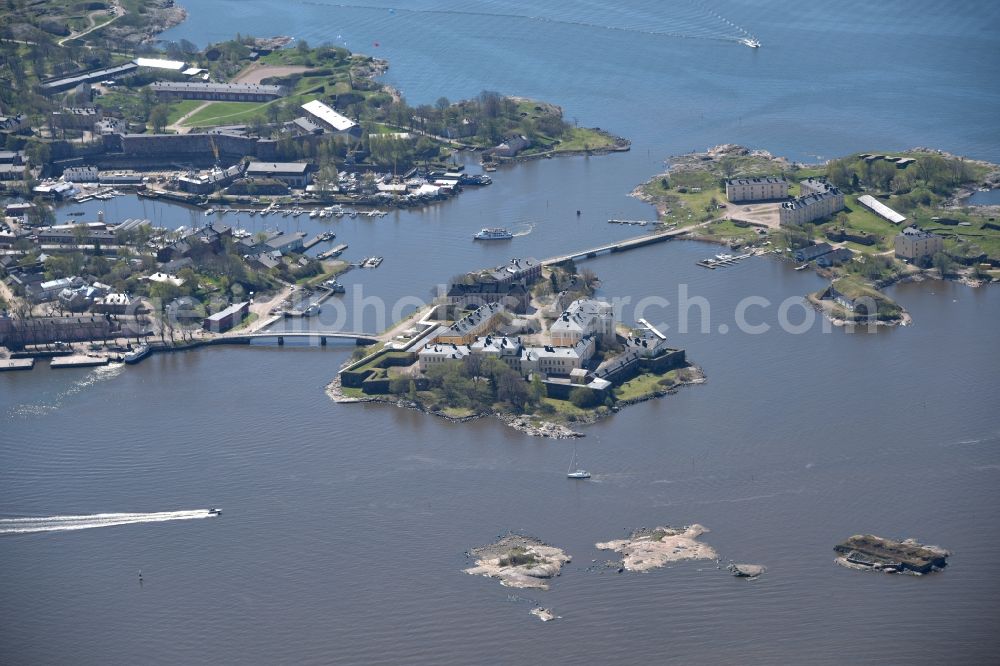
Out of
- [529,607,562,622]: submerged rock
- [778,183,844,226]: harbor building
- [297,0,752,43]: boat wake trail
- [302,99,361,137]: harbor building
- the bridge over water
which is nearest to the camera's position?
[529,607,562,622]: submerged rock

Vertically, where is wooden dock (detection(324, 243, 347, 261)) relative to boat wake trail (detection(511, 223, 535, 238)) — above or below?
below

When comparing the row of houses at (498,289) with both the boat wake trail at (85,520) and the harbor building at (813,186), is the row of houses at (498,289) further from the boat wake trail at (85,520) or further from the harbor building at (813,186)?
the boat wake trail at (85,520)

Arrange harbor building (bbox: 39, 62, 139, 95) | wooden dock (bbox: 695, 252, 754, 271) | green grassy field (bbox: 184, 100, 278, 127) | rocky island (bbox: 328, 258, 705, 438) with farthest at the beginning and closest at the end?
harbor building (bbox: 39, 62, 139, 95)
green grassy field (bbox: 184, 100, 278, 127)
wooden dock (bbox: 695, 252, 754, 271)
rocky island (bbox: 328, 258, 705, 438)

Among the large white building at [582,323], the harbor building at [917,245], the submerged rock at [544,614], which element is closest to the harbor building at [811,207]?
the harbor building at [917,245]

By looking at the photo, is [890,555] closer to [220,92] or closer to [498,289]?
[498,289]

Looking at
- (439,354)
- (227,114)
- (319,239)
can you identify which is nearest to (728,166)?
(319,239)

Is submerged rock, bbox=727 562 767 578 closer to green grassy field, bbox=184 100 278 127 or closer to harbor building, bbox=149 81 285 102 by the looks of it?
green grassy field, bbox=184 100 278 127

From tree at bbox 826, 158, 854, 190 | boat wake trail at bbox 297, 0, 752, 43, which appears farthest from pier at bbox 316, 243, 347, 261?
boat wake trail at bbox 297, 0, 752, 43
